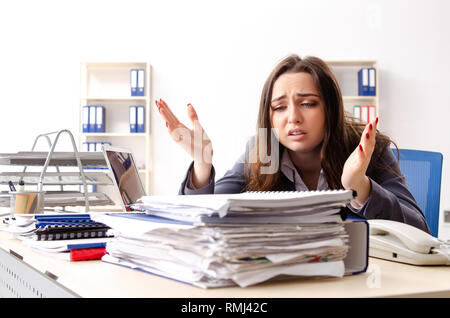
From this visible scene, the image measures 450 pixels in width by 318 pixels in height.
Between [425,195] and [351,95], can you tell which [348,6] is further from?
[425,195]

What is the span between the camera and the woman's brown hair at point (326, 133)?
1.48 metres

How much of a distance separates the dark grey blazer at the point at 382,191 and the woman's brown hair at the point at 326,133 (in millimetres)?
40

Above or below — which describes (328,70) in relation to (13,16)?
below

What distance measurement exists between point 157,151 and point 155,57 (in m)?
Result: 0.96

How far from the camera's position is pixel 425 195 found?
1.89 metres

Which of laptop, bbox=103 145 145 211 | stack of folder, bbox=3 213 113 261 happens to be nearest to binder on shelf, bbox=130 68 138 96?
laptop, bbox=103 145 145 211

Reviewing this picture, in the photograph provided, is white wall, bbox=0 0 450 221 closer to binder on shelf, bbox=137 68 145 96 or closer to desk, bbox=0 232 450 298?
binder on shelf, bbox=137 68 145 96

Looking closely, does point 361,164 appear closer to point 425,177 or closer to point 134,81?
point 425,177

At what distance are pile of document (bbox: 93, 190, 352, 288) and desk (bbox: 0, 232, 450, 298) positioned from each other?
0.02m

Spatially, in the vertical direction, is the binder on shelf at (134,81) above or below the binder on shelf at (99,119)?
above

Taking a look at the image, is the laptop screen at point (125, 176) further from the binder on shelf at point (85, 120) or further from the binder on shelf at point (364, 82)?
the binder on shelf at point (364, 82)

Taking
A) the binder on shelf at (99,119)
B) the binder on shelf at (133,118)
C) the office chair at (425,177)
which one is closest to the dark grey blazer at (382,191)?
the office chair at (425,177)
